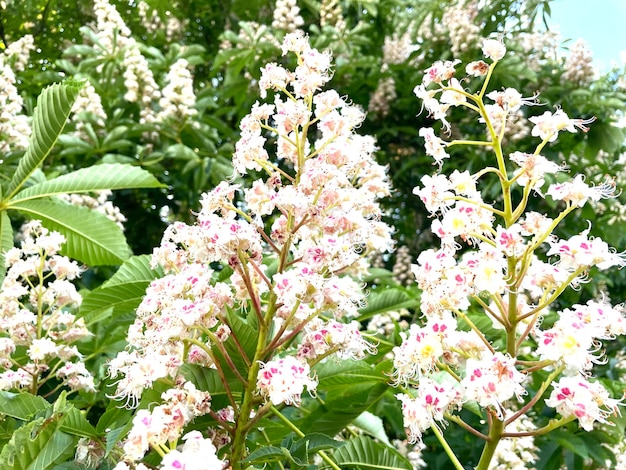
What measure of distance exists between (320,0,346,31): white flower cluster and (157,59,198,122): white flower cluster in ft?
3.91

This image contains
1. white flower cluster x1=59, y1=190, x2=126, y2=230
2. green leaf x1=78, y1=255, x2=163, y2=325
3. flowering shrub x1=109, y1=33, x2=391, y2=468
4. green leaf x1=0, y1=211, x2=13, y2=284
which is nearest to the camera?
flowering shrub x1=109, y1=33, x2=391, y2=468

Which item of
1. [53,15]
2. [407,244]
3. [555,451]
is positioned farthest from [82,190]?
[53,15]

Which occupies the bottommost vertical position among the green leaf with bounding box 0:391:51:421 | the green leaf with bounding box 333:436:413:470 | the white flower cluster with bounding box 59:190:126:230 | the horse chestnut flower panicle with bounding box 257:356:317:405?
the green leaf with bounding box 0:391:51:421

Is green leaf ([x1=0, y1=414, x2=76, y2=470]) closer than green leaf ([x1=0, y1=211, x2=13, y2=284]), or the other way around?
green leaf ([x1=0, y1=414, x2=76, y2=470])

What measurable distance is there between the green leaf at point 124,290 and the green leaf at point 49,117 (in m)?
0.32

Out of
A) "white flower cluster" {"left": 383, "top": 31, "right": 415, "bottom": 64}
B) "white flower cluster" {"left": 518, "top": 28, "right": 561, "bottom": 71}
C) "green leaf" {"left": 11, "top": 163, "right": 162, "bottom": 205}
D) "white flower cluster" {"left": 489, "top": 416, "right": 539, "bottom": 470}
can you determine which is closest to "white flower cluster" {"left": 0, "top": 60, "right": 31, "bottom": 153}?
"green leaf" {"left": 11, "top": 163, "right": 162, "bottom": 205}

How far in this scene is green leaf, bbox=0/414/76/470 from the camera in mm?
805

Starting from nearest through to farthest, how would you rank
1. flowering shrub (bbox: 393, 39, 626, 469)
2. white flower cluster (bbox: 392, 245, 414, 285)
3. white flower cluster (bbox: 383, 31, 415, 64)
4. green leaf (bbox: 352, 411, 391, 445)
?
flowering shrub (bbox: 393, 39, 626, 469) → green leaf (bbox: 352, 411, 391, 445) → white flower cluster (bbox: 392, 245, 414, 285) → white flower cluster (bbox: 383, 31, 415, 64)

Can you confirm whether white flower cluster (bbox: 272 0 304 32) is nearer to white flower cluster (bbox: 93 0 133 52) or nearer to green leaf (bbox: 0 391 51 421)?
white flower cluster (bbox: 93 0 133 52)

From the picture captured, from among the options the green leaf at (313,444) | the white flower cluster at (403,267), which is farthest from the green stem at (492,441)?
the white flower cluster at (403,267)

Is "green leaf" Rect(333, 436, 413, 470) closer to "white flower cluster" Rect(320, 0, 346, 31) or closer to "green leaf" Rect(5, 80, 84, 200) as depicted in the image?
"green leaf" Rect(5, 80, 84, 200)

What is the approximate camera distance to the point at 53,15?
4.45 metres

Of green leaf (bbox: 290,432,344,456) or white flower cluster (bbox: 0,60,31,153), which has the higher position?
white flower cluster (bbox: 0,60,31,153)

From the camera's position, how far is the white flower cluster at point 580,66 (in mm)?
3461
